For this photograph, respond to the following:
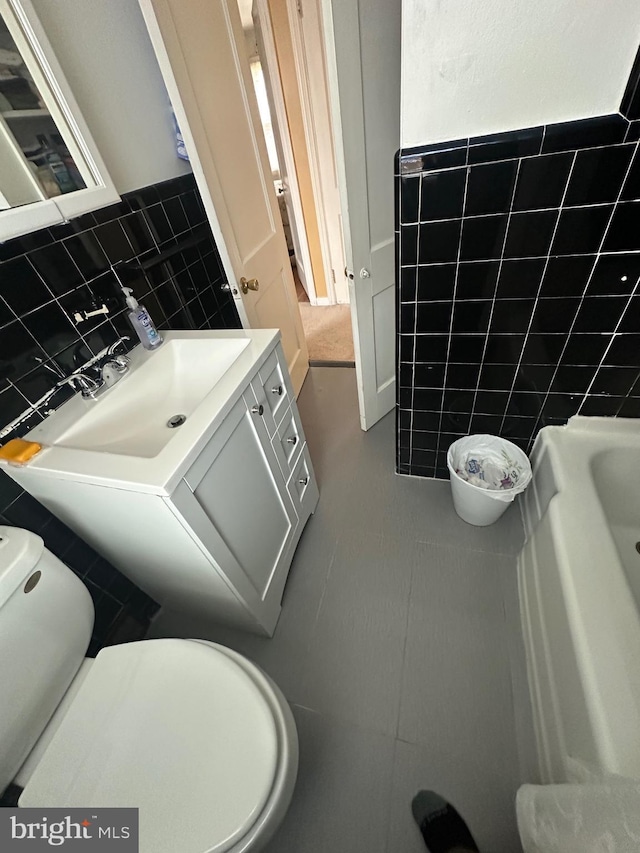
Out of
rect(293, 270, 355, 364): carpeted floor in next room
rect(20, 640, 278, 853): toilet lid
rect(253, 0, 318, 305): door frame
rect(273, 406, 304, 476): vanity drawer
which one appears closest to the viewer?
rect(20, 640, 278, 853): toilet lid

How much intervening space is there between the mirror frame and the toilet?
733 mm

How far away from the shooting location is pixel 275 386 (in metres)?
1.14

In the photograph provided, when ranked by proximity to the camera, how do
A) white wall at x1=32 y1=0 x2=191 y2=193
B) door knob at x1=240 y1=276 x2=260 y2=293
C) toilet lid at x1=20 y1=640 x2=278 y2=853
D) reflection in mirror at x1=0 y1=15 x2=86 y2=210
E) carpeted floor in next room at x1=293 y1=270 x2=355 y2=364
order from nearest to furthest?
1. toilet lid at x1=20 y1=640 x2=278 y2=853
2. reflection in mirror at x1=0 y1=15 x2=86 y2=210
3. white wall at x1=32 y1=0 x2=191 y2=193
4. door knob at x1=240 y1=276 x2=260 y2=293
5. carpeted floor in next room at x1=293 y1=270 x2=355 y2=364

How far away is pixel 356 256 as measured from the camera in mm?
1354

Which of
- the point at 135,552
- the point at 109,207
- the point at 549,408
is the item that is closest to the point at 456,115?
the point at 549,408

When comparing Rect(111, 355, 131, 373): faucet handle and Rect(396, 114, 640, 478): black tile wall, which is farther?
Rect(111, 355, 131, 373): faucet handle

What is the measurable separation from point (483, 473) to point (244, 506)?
0.90 m

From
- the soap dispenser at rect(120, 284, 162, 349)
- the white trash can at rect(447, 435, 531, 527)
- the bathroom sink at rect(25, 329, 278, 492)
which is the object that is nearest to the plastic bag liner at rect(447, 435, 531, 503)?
the white trash can at rect(447, 435, 531, 527)

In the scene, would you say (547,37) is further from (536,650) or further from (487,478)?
(536,650)

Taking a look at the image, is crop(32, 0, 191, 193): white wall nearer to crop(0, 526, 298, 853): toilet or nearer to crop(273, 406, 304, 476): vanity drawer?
crop(273, 406, 304, 476): vanity drawer

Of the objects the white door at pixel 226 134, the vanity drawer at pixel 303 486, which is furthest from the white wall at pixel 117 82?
the vanity drawer at pixel 303 486

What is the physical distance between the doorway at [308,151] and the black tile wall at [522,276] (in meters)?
1.26

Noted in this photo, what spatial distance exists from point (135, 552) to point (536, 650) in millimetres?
1124

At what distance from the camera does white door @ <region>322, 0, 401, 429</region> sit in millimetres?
1022
